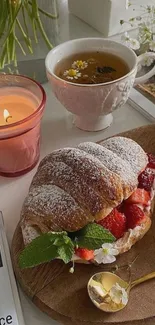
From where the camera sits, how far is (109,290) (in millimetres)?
667

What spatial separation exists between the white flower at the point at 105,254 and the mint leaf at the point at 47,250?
39 millimetres

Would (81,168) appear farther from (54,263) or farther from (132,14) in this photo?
(132,14)

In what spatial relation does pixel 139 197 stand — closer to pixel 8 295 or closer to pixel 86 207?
pixel 86 207

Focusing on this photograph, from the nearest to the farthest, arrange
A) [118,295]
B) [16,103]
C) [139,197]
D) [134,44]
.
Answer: [118,295]
[139,197]
[16,103]
[134,44]

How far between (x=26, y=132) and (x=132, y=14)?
50cm

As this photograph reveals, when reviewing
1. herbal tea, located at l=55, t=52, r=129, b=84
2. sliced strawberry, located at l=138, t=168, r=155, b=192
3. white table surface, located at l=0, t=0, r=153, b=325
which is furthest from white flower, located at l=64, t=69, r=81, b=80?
sliced strawberry, located at l=138, t=168, r=155, b=192

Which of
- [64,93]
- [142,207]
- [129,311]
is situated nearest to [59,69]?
[64,93]

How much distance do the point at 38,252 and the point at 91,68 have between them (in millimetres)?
390

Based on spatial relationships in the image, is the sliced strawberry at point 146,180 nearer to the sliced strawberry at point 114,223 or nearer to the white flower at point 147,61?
the sliced strawberry at point 114,223

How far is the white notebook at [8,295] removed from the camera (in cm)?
65

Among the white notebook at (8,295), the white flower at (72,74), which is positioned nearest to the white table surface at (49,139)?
the white notebook at (8,295)

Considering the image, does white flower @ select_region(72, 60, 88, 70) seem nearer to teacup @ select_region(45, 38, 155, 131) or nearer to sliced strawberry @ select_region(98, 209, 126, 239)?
teacup @ select_region(45, 38, 155, 131)

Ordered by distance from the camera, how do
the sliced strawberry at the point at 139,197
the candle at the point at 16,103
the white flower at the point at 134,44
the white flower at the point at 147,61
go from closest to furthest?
the sliced strawberry at the point at 139,197, the candle at the point at 16,103, the white flower at the point at 147,61, the white flower at the point at 134,44

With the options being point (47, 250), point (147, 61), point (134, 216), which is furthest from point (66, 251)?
point (147, 61)
